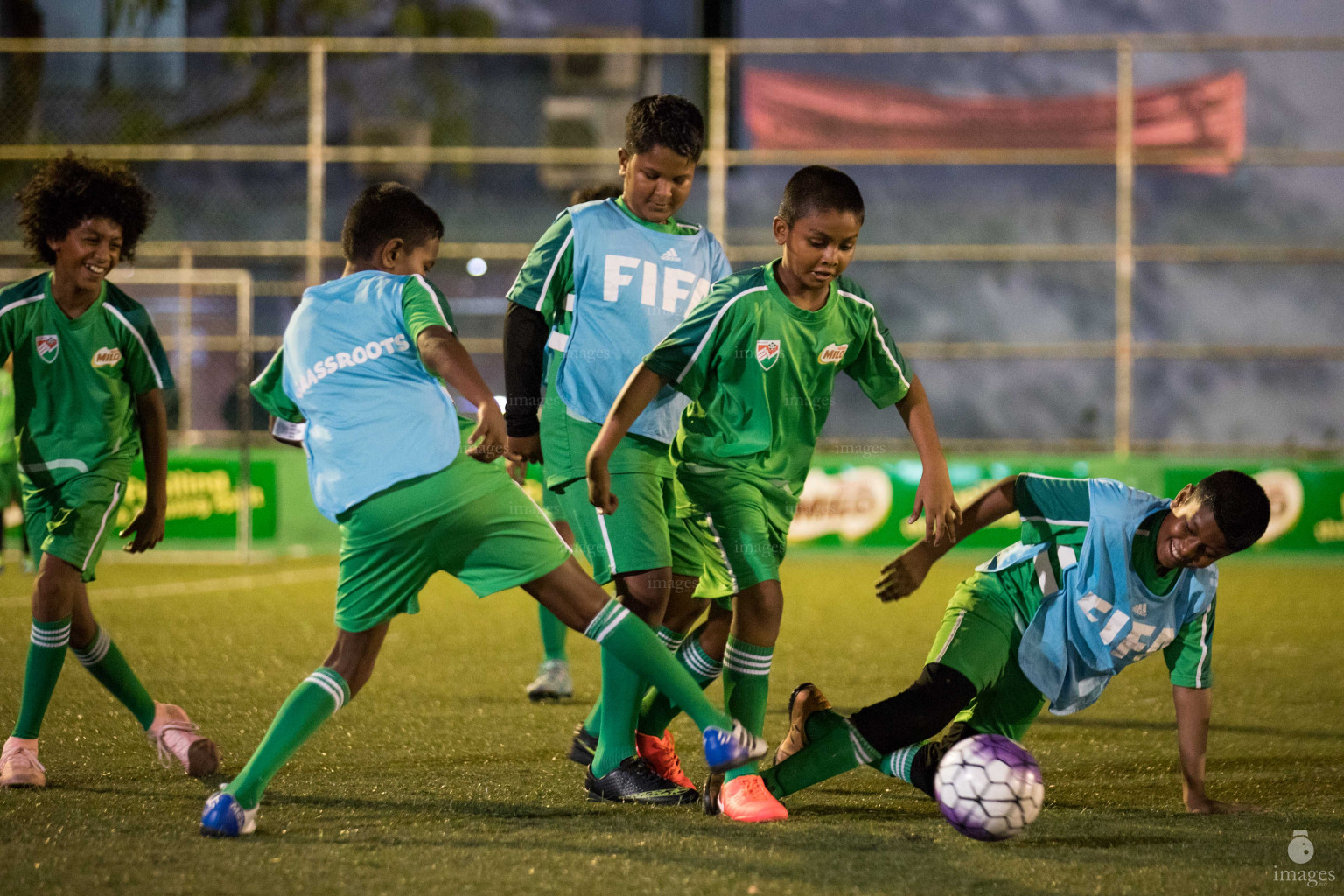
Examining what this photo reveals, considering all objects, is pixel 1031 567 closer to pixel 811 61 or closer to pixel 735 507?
pixel 735 507

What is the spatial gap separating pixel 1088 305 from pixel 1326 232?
2.29 meters

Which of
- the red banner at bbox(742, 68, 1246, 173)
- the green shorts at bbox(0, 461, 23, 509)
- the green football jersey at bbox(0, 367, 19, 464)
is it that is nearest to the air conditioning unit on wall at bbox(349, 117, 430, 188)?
the red banner at bbox(742, 68, 1246, 173)

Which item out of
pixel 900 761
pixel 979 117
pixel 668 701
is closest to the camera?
pixel 900 761

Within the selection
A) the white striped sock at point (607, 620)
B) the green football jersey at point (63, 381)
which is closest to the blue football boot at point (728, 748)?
the white striped sock at point (607, 620)

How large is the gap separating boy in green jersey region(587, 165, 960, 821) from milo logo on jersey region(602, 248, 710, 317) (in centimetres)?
34

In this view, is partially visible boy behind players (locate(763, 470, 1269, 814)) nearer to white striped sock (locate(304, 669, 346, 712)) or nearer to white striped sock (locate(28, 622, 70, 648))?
white striped sock (locate(304, 669, 346, 712))

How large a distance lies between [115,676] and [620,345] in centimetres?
181

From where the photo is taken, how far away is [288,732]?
3.25 meters

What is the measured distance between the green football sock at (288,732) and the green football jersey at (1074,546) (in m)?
1.76

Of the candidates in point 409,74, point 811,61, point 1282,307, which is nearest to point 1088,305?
point 1282,307

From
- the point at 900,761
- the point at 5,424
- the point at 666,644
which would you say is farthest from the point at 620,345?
the point at 5,424

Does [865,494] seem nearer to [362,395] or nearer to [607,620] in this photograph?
[607,620]

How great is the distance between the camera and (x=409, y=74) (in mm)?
15461

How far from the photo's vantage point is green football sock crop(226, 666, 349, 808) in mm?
3223
